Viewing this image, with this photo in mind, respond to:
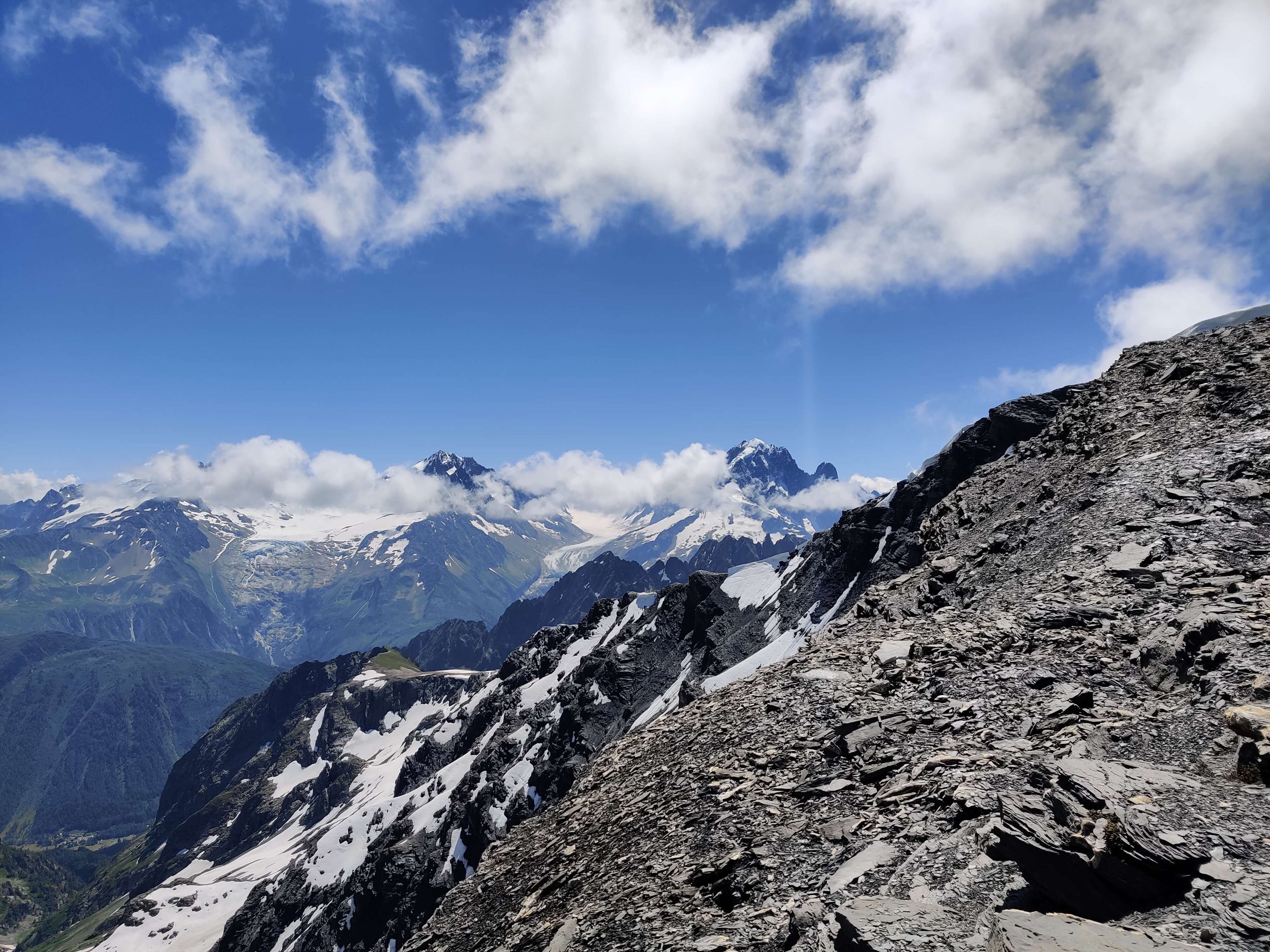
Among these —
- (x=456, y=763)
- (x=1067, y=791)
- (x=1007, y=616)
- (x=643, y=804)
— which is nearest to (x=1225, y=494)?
(x=1007, y=616)

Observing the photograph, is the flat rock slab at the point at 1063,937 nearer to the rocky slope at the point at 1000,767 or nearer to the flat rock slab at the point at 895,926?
the rocky slope at the point at 1000,767

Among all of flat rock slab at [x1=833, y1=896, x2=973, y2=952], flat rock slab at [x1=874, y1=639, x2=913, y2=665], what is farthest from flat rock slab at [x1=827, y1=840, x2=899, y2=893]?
flat rock slab at [x1=874, y1=639, x2=913, y2=665]

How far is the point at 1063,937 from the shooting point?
32.3 ft

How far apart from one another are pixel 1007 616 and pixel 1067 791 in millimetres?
11196

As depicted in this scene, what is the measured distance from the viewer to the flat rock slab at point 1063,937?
31.1ft

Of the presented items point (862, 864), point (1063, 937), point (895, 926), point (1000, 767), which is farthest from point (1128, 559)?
point (895, 926)

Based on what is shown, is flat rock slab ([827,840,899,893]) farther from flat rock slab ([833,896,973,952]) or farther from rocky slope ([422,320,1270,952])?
flat rock slab ([833,896,973,952])

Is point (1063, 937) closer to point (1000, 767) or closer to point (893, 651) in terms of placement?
point (1000, 767)

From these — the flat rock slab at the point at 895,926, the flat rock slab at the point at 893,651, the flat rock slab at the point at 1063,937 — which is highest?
the flat rock slab at the point at 893,651

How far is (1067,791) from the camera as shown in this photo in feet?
42.0

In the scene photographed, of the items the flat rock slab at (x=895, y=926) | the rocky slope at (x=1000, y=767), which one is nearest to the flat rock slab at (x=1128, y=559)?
the rocky slope at (x=1000, y=767)

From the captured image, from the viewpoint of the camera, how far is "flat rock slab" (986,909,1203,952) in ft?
31.1

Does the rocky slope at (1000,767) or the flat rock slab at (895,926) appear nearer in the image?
the flat rock slab at (895,926)

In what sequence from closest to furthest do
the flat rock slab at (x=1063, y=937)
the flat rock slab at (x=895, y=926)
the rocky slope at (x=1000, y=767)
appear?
the flat rock slab at (x=1063, y=937)
the flat rock slab at (x=895, y=926)
the rocky slope at (x=1000, y=767)
